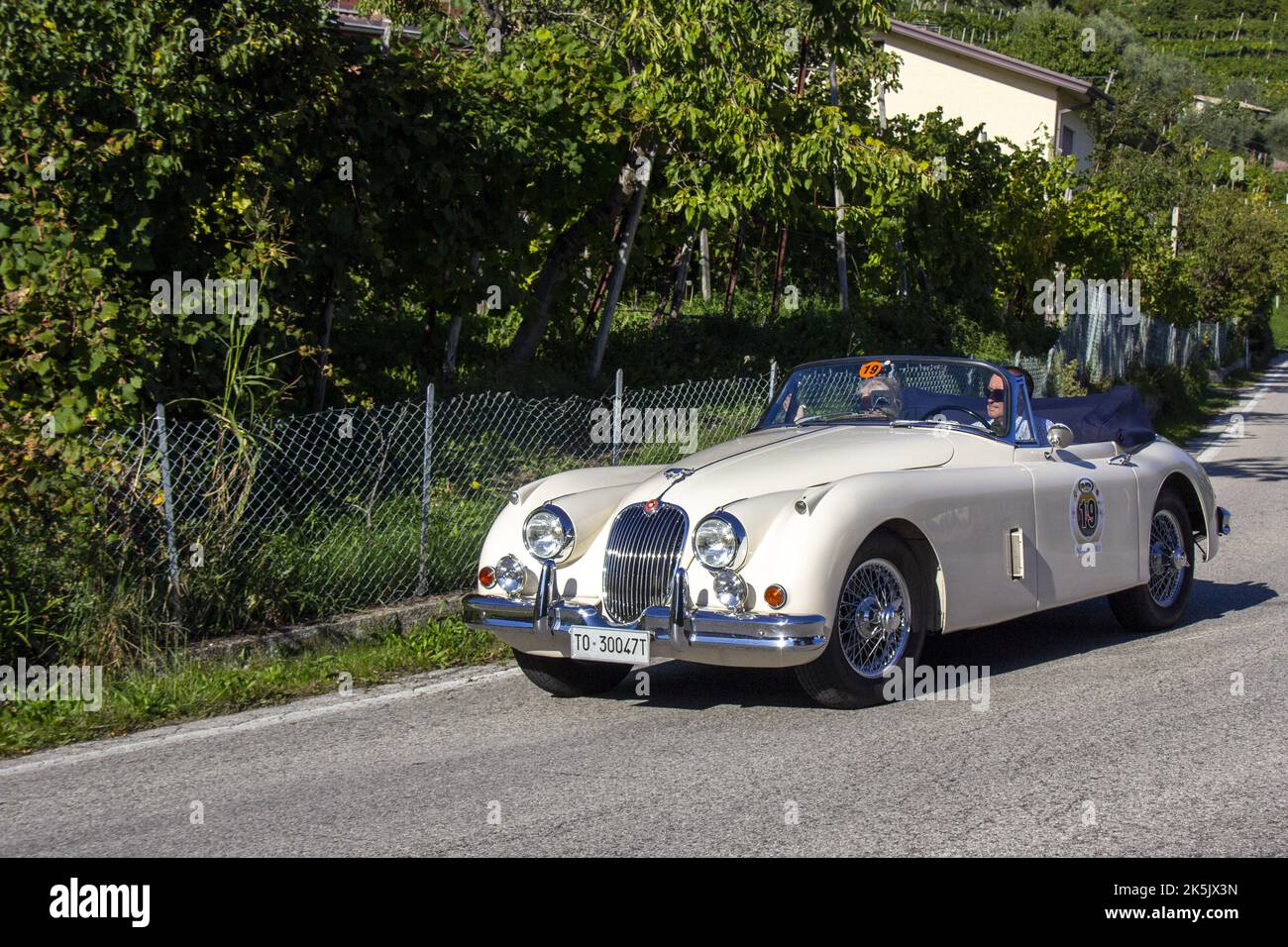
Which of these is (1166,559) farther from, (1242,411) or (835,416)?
(1242,411)

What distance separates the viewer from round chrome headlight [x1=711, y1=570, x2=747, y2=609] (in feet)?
19.6

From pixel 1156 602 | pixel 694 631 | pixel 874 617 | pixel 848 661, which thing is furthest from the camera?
pixel 1156 602

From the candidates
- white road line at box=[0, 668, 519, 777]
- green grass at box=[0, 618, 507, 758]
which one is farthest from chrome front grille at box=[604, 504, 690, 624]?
green grass at box=[0, 618, 507, 758]

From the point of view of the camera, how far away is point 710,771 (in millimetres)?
5461

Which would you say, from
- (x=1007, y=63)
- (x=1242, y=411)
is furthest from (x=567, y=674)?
(x=1007, y=63)

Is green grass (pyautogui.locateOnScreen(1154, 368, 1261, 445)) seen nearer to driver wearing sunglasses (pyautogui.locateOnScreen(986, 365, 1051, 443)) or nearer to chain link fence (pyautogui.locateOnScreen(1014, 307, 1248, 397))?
chain link fence (pyautogui.locateOnScreen(1014, 307, 1248, 397))

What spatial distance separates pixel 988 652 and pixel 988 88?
37216 mm

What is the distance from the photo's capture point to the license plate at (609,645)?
6.05m

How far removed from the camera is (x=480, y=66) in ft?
41.7

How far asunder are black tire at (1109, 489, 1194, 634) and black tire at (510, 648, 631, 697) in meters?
3.02

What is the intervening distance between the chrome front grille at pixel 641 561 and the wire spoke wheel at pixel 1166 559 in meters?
3.39

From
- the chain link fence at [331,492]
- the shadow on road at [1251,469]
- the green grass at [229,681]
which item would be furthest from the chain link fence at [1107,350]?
the green grass at [229,681]

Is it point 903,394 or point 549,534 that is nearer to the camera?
point 549,534

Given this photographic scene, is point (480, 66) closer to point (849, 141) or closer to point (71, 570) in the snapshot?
point (849, 141)
